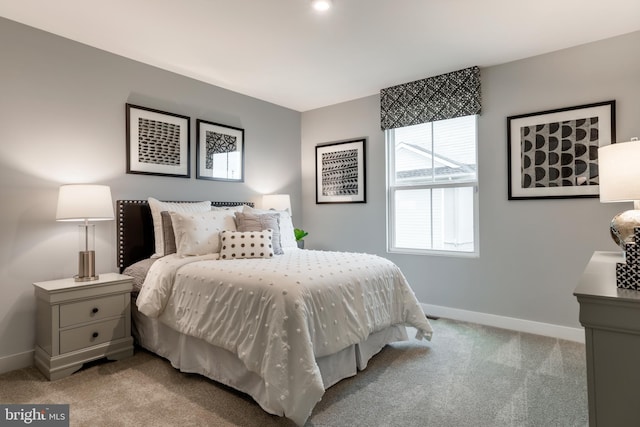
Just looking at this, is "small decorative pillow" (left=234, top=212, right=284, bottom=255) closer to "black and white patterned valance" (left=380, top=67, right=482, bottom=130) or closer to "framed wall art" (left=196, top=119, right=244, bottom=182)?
"framed wall art" (left=196, top=119, right=244, bottom=182)

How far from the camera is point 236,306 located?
2.12 metres

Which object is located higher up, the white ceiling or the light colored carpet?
the white ceiling

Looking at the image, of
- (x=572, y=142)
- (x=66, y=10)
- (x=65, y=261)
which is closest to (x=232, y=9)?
(x=66, y=10)

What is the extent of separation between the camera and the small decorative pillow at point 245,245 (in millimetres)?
2857

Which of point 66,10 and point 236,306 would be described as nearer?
point 236,306

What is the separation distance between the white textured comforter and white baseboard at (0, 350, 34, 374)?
0.93 metres

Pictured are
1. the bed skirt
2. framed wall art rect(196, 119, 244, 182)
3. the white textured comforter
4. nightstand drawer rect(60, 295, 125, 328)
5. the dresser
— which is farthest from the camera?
framed wall art rect(196, 119, 244, 182)

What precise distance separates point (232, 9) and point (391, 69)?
1703 millimetres

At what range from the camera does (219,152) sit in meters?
3.97

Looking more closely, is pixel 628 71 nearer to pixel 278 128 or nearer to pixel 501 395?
pixel 501 395

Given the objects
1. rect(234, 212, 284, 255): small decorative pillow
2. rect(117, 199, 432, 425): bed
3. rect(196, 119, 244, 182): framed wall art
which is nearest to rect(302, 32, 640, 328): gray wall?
rect(117, 199, 432, 425): bed


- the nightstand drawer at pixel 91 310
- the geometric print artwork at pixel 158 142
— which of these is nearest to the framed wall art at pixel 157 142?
the geometric print artwork at pixel 158 142

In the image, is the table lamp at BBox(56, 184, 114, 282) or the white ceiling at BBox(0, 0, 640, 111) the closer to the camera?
the white ceiling at BBox(0, 0, 640, 111)

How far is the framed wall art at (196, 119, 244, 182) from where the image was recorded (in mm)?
3791
